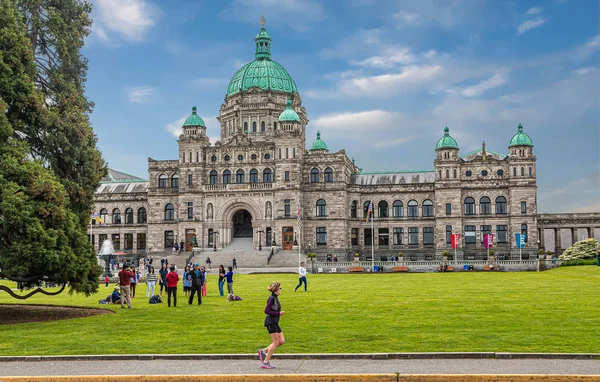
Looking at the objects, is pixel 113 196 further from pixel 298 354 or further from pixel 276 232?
pixel 298 354

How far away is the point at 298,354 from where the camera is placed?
1853 cm

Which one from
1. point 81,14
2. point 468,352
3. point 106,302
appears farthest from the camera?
point 106,302

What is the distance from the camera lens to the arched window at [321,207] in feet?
296

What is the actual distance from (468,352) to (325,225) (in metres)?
71.7

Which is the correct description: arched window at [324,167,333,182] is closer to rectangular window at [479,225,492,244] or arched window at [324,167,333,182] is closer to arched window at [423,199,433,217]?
arched window at [423,199,433,217]

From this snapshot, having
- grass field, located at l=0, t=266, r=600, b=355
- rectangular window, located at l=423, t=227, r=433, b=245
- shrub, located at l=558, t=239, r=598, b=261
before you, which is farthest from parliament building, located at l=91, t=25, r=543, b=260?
grass field, located at l=0, t=266, r=600, b=355

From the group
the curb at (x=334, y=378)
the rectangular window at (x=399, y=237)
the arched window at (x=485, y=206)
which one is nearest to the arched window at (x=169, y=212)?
the rectangular window at (x=399, y=237)

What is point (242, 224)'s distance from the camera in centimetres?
9475

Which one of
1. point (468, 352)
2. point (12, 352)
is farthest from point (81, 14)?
point (468, 352)

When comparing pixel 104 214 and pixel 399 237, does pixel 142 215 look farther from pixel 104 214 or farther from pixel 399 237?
pixel 399 237

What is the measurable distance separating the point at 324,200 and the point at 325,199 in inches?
7.5

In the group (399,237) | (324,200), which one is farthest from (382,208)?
(324,200)

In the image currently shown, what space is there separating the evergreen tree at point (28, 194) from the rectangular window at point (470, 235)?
219 ft

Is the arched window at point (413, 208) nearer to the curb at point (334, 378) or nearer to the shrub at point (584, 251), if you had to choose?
the shrub at point (584, 251)
